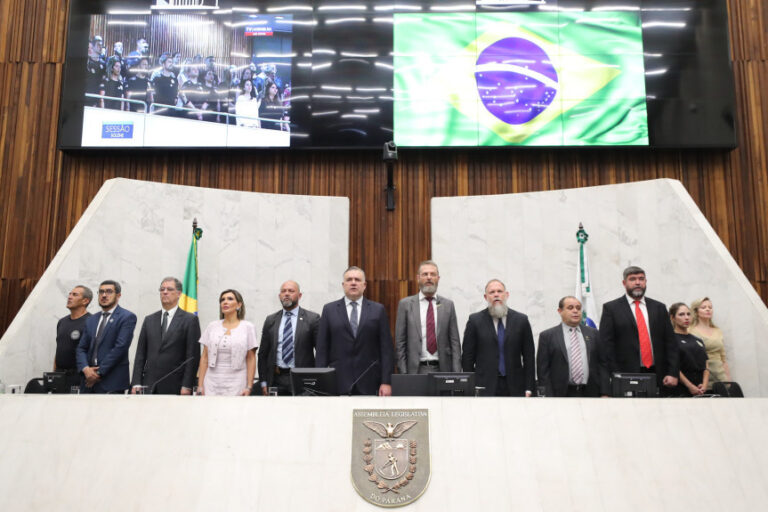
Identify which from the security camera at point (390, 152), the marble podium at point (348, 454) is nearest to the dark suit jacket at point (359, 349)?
the marble podium at point (348, 454)

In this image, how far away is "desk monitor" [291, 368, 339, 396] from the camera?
321 centimetres

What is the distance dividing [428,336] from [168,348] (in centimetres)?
169

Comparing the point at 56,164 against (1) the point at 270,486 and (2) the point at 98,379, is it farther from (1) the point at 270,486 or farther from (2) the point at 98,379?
(1) the point at 270,486

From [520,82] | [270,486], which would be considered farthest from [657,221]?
[270,486]

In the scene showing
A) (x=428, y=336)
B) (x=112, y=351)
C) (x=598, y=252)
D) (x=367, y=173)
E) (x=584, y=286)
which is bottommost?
(x=112, y=351)

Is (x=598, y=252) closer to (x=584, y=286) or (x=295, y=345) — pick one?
(x=584, y=286)

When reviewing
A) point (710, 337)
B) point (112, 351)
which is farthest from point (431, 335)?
point (710, 337)

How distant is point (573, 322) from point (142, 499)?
8.59 feet

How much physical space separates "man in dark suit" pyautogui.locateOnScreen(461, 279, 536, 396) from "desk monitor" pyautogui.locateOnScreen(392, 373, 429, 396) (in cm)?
96

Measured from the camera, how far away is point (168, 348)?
14.5 feet

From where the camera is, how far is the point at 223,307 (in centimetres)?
393

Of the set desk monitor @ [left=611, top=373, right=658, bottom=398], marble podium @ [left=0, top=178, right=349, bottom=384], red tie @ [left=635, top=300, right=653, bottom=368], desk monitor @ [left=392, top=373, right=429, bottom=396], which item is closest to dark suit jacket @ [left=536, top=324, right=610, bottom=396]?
red tie @ [left=635, top=300, right=653, bottom=368]

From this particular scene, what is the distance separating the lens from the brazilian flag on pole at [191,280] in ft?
20.0

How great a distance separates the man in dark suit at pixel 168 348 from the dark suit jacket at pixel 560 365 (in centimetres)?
219
